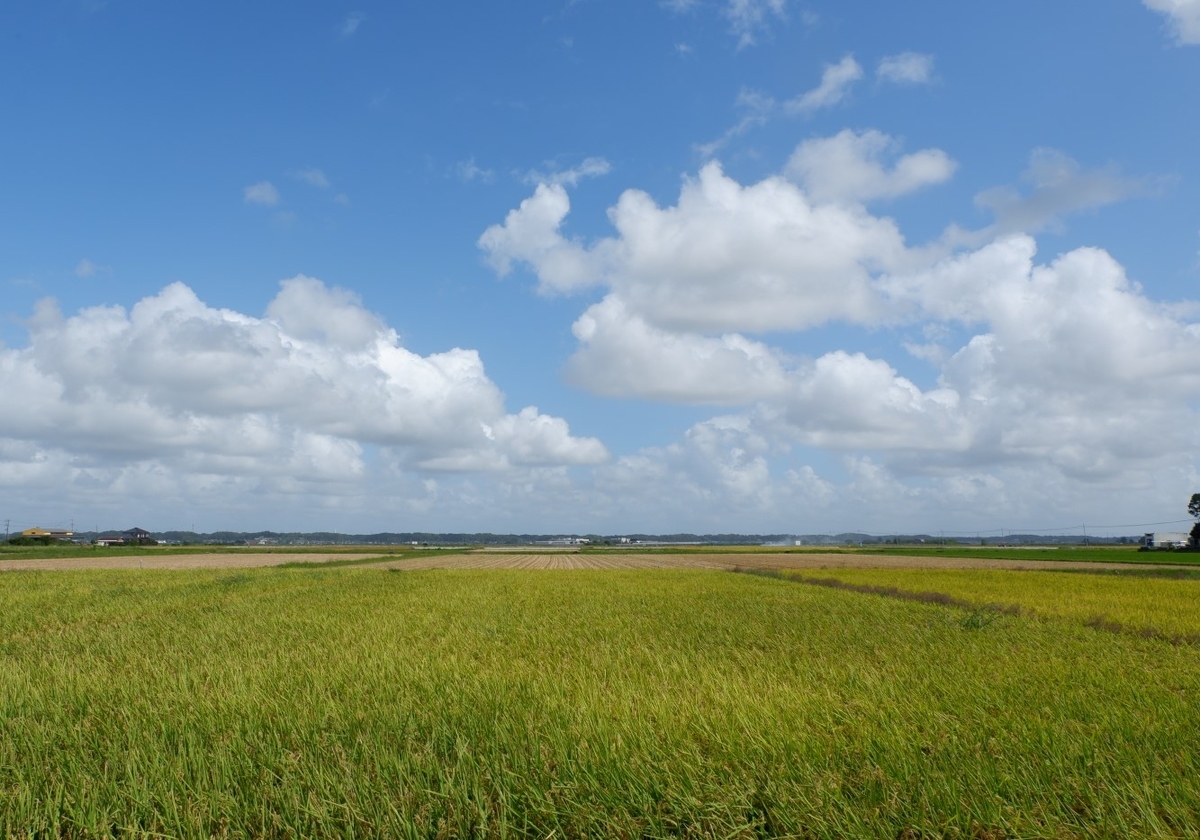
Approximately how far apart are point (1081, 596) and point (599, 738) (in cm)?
2435

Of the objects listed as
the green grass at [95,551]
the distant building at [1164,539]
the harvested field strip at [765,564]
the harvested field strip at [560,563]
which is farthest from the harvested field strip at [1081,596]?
the distant building at [1164,539]

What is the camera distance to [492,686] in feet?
24.3

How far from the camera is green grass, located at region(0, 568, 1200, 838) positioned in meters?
4.25

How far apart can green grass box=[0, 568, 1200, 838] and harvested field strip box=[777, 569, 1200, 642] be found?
535 cm

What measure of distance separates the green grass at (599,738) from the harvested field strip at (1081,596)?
535cm

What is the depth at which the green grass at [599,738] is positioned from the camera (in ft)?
13.9

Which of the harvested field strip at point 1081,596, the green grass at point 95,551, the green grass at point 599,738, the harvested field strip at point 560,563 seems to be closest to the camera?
the green grass at point 599,738

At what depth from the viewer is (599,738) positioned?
533 centimetres

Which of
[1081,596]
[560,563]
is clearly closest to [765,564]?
[560,563]

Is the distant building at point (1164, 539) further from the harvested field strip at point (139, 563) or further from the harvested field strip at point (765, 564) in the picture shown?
the harvested field strip at point (139, 563)

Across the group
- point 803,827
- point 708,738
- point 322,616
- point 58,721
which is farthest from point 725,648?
point 322,616

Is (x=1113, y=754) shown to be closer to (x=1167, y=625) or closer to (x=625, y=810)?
(x=625, y=810)

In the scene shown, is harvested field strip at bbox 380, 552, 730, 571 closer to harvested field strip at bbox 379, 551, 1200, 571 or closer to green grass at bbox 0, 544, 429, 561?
harvested field strip at bbox 379, 551, 1200, 571

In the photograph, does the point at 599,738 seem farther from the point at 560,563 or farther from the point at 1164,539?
the point at 1164,539
